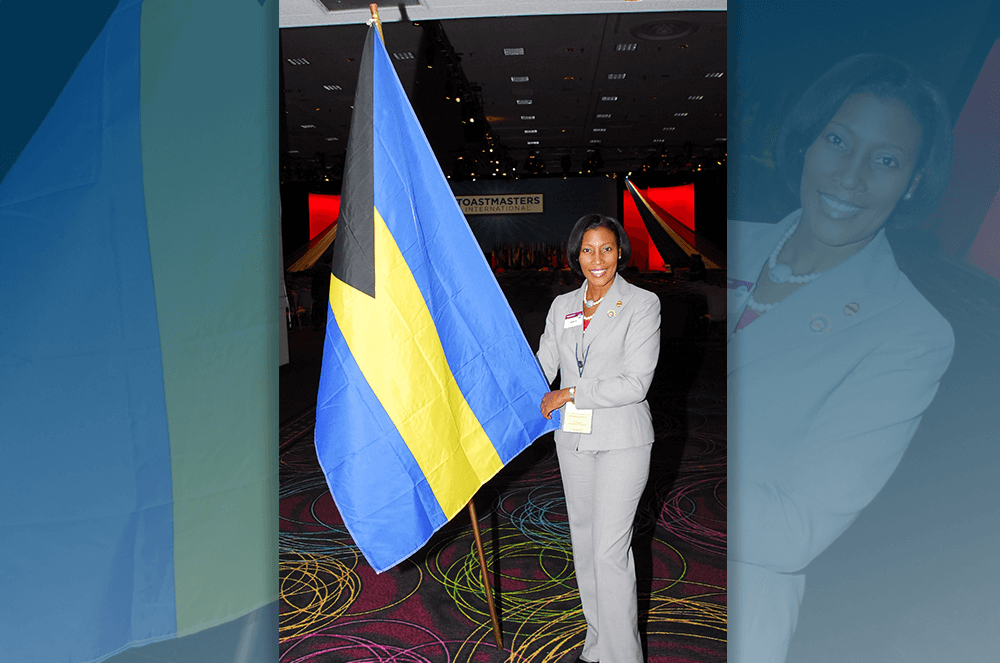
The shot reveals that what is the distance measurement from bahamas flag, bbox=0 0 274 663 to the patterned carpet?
775 millimetres

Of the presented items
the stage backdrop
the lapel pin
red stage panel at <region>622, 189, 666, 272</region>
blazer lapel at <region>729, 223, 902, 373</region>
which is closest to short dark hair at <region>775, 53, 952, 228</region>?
blazer lapel at <region>729, 223, 902, 373</region>

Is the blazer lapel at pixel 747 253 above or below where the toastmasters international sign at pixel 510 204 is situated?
below

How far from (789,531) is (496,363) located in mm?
930

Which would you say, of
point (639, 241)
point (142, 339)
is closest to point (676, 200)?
point (639, 241)

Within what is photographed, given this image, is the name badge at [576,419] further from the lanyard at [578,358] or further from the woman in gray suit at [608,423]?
the lanyard at [578,358]

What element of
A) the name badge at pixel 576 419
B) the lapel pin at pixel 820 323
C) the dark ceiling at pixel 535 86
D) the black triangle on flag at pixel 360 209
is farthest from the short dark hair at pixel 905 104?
the dark ceiling at pixel 535 86

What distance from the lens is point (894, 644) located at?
175 centimetres

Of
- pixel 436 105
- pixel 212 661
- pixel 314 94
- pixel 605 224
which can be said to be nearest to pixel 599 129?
Answer: pixel 314 94

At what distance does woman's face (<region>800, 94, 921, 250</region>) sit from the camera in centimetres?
169

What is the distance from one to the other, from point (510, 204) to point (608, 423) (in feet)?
57.1

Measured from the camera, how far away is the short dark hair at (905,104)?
1684 millimetres

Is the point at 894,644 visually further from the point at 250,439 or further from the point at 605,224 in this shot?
the point at 250,439

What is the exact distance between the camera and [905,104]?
170 cm

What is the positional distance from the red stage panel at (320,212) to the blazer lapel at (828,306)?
1768 cm
